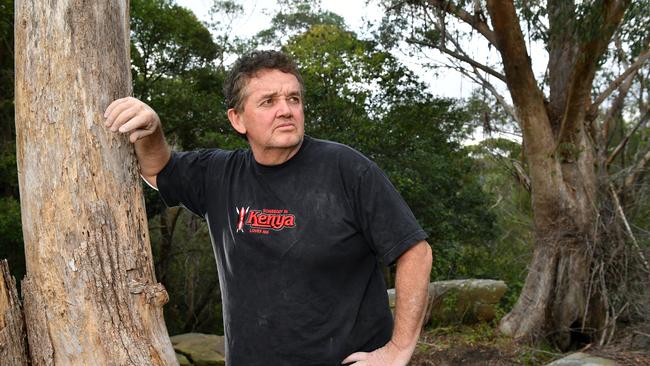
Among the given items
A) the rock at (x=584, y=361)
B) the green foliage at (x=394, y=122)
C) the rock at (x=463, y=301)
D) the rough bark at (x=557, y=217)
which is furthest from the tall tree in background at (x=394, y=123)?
the rock at (x=584, y=361)

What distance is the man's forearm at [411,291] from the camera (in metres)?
2.43

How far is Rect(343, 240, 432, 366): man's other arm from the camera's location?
7.97 ft

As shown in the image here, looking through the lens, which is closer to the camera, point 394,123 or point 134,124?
point 134,124

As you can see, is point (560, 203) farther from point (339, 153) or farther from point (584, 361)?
point (339, 153)

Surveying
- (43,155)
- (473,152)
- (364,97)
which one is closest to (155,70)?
(364,97)

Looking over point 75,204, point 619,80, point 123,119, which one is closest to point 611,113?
point 619,80

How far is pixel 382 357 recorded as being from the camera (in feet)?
8.08

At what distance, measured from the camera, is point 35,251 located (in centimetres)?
233

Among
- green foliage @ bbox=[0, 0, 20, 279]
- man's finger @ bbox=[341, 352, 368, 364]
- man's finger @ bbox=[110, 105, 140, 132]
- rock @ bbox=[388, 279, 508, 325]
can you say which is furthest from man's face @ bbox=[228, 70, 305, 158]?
green foliage @ bbox=[0, 0, 20, 279]

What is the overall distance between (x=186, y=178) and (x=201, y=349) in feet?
28.0

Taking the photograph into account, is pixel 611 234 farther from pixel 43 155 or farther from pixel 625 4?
pixel 43 155

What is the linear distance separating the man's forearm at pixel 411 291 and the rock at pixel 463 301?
7.92 meters

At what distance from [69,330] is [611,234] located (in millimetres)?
9056

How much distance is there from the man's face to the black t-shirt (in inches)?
3.7
